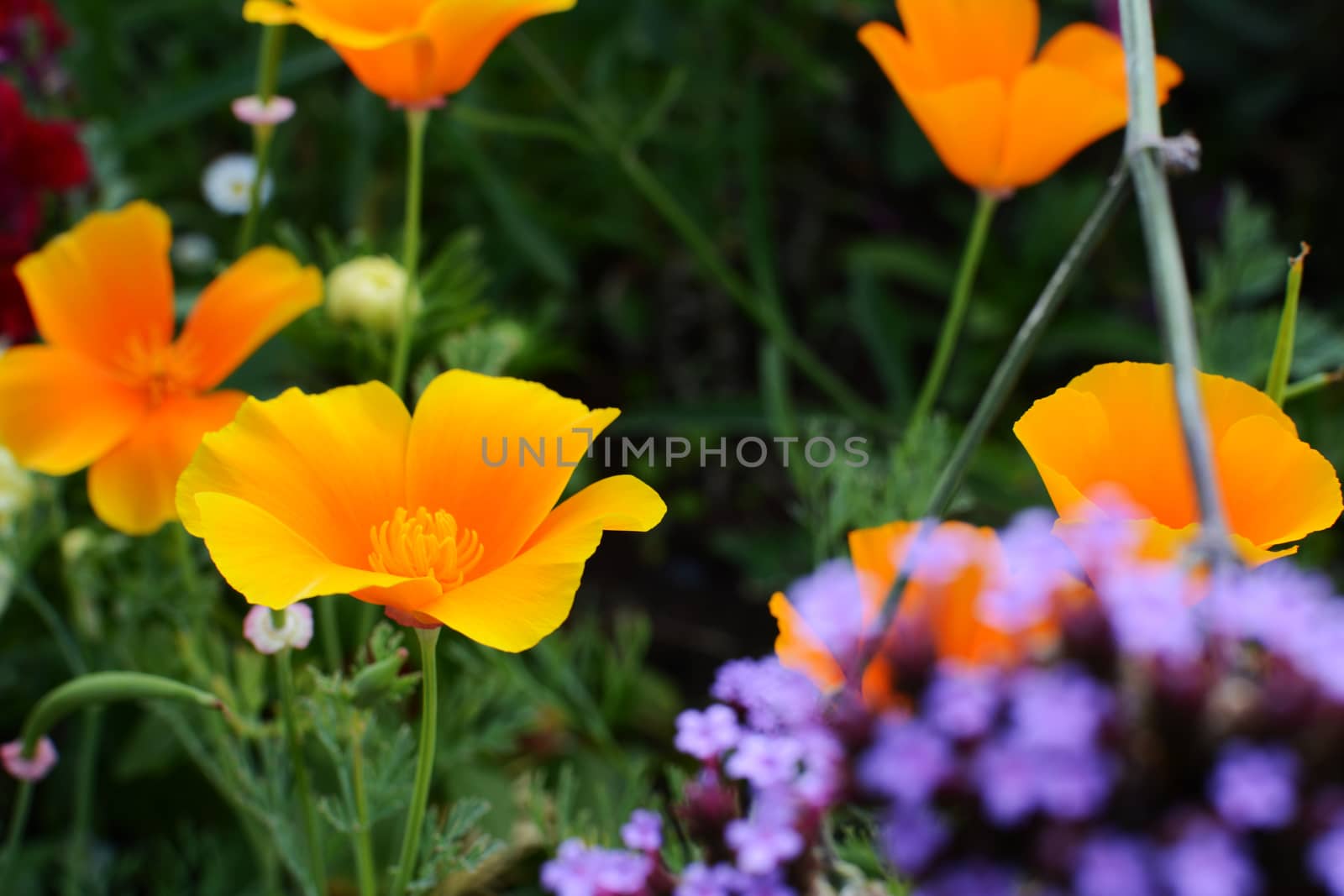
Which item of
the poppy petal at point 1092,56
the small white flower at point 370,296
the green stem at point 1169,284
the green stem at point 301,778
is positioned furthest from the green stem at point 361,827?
the poppy petal at point 1092,56

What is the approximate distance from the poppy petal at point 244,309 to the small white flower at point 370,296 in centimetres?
5

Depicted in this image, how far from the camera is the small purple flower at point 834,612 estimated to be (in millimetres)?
325

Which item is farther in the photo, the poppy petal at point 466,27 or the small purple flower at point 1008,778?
the poppy petal at point 466,27

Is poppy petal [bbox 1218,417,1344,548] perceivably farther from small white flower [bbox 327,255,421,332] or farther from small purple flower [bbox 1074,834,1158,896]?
small white flower [bbox 327,255,421,332]

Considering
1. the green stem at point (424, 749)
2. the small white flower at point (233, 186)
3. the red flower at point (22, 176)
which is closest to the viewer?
the green stem at point (424, 749)

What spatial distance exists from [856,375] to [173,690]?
41.9 inches

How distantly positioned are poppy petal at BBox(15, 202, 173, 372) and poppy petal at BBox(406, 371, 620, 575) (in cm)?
24

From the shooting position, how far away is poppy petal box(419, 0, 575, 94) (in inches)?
23.0

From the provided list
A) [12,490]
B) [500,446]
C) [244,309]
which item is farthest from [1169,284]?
[12,490]

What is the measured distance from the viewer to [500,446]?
521 mm

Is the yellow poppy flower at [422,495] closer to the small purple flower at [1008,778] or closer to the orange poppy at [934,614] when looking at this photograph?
the orange poppy at [934,614]

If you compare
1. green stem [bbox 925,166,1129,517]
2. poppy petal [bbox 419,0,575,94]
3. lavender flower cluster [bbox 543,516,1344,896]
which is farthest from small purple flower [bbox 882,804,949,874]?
poppy petal [bbox 419,0,575,94]

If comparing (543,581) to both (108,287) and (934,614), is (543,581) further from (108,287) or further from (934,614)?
(108,287)

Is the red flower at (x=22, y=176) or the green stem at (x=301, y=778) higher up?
the red flower at (x=22, y=176)
